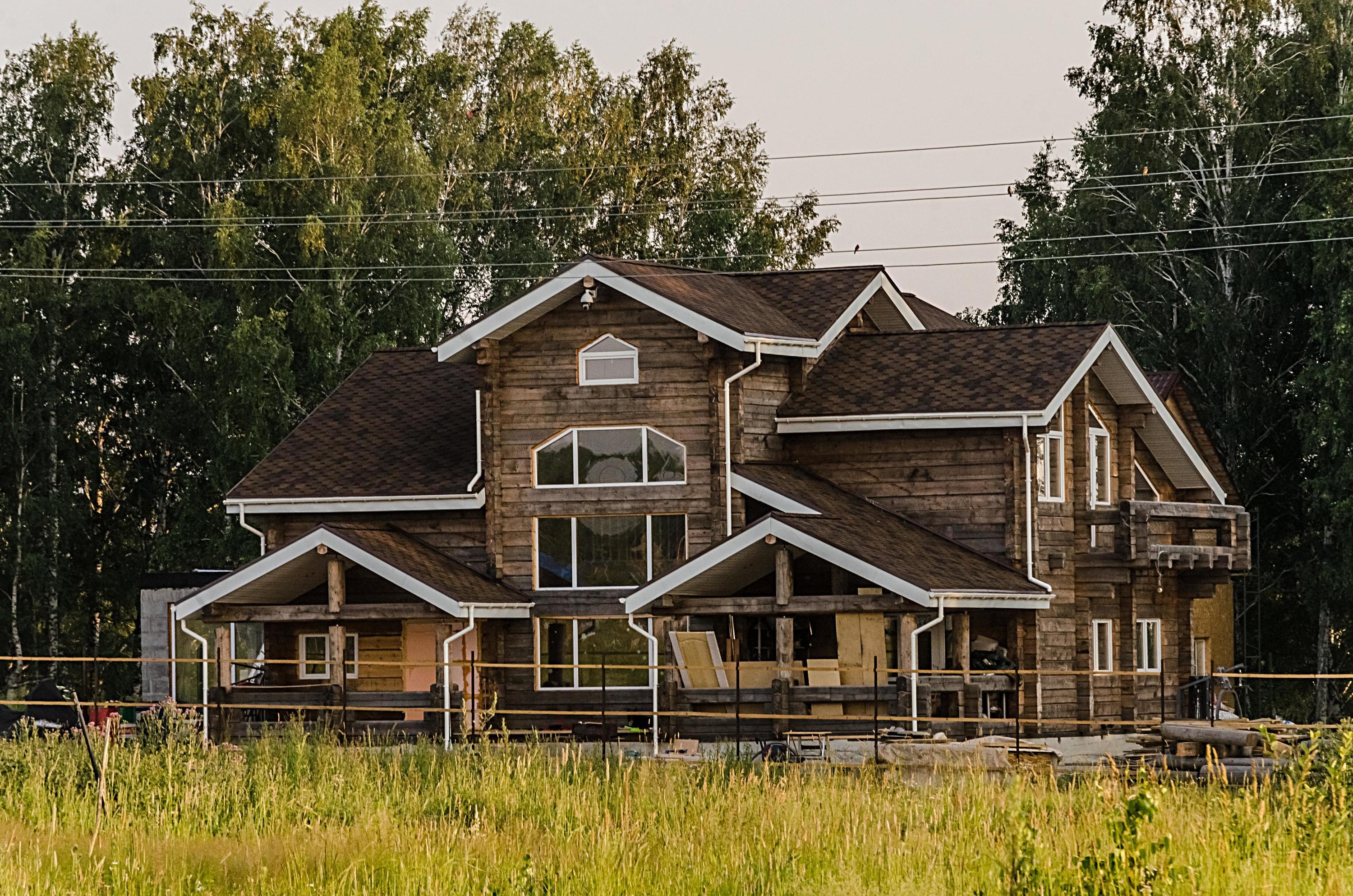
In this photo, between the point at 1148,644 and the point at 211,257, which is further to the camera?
the point at 211,257

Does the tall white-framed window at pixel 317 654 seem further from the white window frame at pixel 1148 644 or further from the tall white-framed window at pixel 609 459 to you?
the white window frame at pixel 1148 644

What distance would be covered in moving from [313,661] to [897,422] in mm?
10463

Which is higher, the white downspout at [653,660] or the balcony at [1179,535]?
the balcony at [1179,535]

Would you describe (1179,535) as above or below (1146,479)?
below

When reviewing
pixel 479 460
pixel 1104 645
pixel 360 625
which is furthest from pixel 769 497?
pixel 360 625

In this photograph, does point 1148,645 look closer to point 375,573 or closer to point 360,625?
point 375,573

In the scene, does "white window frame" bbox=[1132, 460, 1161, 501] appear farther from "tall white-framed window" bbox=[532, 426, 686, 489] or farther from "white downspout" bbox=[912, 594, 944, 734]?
"tall white-framed window" bbox=[532, 426, 686, 489]

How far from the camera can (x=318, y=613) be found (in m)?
32.8

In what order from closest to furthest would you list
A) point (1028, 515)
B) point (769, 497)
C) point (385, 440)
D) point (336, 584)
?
point (769, 497) → point (1028, 515) → point (336, 584) → point (385, 440)

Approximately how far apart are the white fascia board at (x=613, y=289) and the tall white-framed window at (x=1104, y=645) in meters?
6.48

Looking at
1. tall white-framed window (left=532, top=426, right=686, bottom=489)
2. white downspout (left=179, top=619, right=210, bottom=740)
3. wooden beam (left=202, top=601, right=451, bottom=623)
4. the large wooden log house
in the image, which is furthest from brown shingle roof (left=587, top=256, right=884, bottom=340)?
white downspout (left=179, top=619, right=210, bottom=740)

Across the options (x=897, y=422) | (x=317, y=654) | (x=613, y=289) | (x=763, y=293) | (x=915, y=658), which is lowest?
(x=317, y=654)

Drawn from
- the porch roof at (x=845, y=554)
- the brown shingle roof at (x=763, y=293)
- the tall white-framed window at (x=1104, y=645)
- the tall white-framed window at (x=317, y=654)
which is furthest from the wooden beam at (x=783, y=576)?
the tall white-framed window at (x=317, y=654)

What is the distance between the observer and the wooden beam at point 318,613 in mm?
32688
